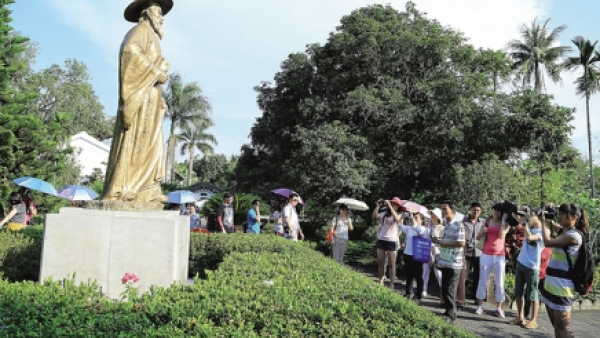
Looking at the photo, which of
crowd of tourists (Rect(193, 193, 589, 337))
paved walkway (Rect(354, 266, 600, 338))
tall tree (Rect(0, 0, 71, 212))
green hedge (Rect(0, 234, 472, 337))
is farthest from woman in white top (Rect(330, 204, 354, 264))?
tall tree (Rect(0, 0, 71, 212))

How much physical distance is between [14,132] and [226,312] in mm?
14864

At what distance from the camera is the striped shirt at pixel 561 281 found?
4629 millimetres

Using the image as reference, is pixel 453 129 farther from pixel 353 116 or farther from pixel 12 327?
pixel 12 327

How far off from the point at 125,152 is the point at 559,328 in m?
5.32

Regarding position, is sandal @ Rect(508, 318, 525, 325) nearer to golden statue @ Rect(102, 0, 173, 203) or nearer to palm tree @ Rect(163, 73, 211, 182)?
golden statue @ Rect(102, 0, 173, 203)

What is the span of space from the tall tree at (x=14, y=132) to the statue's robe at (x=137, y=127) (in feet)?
36.2

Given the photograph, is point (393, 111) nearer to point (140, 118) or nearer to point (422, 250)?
point (422, 250)

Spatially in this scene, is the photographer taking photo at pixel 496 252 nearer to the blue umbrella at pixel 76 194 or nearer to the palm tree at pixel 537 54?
the blue umbrella at pixel 76 194

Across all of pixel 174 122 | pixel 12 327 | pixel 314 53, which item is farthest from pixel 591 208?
pixel 174 122

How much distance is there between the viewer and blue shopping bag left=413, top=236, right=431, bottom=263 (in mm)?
7574

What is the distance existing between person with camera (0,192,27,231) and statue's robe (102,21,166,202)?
4.23m

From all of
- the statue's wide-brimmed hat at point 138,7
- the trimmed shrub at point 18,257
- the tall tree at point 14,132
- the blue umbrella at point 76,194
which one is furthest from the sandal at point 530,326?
the tall tree at point 14,132

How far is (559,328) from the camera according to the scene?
4680mm

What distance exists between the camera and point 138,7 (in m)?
5.96
